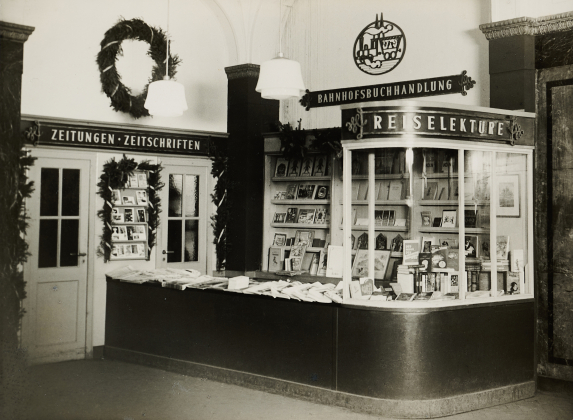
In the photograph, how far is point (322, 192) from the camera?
30.1 ft

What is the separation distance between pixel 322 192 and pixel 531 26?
327cm

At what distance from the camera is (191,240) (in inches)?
372

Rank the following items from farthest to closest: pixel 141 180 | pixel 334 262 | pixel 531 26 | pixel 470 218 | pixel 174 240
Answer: pixel 174 240
pixel 141 180
pixel 334 262
pixel 531 26
pixel 470 218

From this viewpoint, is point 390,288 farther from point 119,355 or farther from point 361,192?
point 119,355

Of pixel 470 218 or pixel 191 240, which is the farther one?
pixel 191 240

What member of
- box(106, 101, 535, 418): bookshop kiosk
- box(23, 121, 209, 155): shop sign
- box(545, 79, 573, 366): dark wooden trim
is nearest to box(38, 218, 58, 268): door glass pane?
box(23, 121, 209, 155): shop sign

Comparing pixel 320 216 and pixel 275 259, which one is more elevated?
pixel 320 216

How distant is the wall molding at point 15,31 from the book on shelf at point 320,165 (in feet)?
12.2

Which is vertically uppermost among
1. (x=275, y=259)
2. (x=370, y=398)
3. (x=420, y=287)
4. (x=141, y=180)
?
(x=141, y=180)

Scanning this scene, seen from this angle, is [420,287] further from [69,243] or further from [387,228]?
[69,243]

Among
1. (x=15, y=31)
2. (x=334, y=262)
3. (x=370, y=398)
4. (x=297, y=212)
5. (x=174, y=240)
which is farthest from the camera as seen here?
(x=297, y=212)

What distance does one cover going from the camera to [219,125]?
9.77 metres

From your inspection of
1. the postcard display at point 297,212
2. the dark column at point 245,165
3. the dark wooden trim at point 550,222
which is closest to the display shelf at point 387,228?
the dark wooden trim at point 550,222

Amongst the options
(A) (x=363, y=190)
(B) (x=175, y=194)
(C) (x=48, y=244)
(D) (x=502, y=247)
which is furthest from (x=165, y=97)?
(D) (x=502, y=247)
